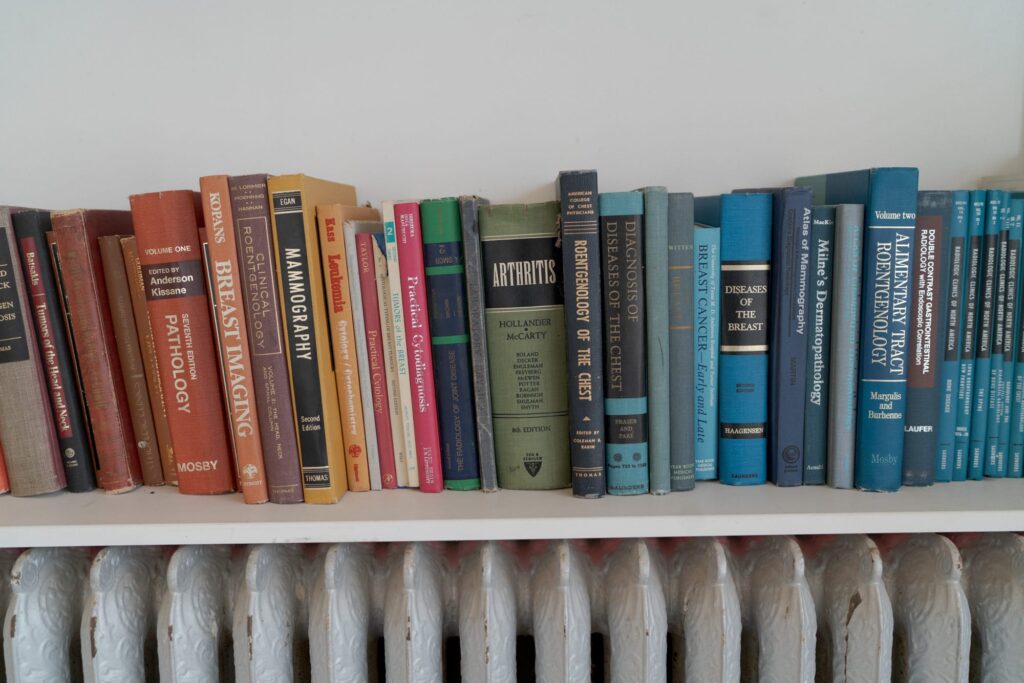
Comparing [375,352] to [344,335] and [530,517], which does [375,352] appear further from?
[530,517]

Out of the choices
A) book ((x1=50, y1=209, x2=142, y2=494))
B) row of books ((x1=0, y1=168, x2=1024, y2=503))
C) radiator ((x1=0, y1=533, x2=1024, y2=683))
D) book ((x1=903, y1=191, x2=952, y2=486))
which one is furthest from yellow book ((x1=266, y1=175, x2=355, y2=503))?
book ((x1=903, y1=191, x2=952, y2=486))

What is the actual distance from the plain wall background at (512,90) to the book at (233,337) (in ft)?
0.78

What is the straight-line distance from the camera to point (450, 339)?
733 mm

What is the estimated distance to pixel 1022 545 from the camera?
75 centimetres

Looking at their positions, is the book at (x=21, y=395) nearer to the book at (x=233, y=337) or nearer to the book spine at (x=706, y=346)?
the book at (x=233, y=337)

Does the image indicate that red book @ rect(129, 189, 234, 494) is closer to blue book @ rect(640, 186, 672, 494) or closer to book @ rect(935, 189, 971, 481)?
blue book @ rect(640, 186, 672, 494)

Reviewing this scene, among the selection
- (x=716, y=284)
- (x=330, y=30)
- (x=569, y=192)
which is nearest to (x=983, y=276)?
(x=716, y=284)

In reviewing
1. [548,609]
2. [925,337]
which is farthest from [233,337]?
[925,337]

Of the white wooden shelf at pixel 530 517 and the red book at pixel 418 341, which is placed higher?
the red book at pixel 418 341

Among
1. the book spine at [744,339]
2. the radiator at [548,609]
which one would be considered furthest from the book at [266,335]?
the book spine at [744,339]

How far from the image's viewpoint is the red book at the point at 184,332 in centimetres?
72

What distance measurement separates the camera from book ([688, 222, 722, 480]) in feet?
2.39

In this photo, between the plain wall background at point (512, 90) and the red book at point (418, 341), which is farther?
the plain wall background at point (512, 90)

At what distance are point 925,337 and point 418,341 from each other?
542 millimetres
